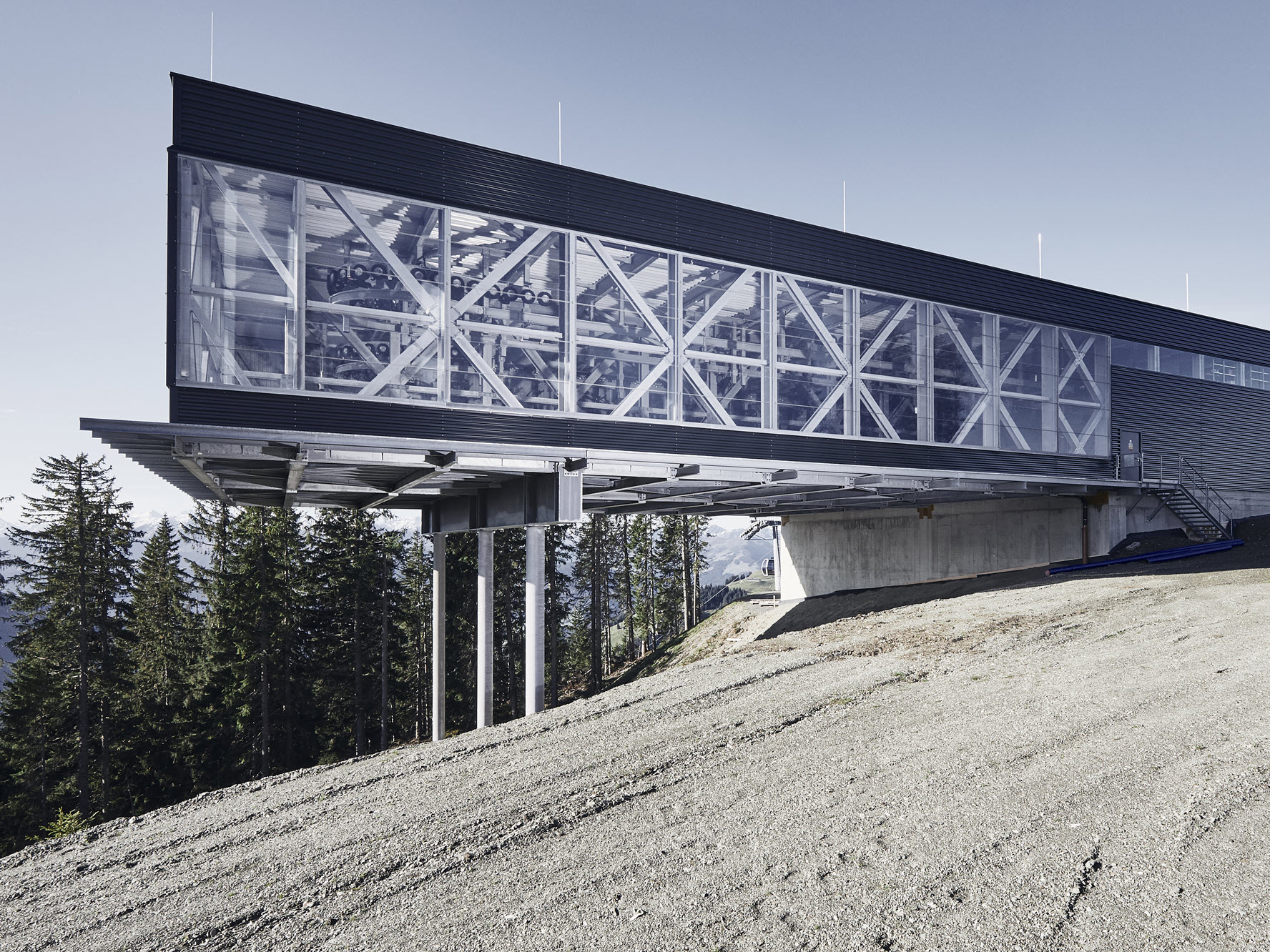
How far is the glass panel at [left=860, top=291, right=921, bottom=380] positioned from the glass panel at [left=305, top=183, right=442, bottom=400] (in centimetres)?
1022

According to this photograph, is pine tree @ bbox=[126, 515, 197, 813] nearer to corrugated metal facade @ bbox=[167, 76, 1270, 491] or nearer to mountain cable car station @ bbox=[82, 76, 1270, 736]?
mountain cable car station @ bbox=[82, 76, 1270, 736]

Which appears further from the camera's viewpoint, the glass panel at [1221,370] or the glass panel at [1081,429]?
the glass panel at [1221,370]

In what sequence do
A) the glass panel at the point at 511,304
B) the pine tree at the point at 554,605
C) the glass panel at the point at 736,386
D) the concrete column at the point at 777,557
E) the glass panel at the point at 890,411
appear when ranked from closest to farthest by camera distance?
1. the glass panel at the point at 511,304
2. the glass panel at the point at 736,386
3. the glass panel at the point at 890,411
4. the concrete column at the point at 777,557
5. the pine tree at the point at 554,605

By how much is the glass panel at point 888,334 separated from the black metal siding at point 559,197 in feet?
1.17

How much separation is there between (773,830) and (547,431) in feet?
29.9

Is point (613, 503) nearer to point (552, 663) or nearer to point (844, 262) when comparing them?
point (844, 262)

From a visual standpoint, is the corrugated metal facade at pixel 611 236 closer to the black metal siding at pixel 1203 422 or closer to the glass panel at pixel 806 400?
the black metal siding at pixel 1203 422

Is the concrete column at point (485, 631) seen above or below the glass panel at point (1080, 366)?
below

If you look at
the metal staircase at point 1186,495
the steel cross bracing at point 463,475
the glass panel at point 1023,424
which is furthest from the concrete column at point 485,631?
the metal staircase at point 1186,495

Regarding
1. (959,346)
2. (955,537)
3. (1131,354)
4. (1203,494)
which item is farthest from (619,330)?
(1203,494)

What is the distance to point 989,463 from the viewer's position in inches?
799

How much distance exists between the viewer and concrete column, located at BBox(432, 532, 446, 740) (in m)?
21.6

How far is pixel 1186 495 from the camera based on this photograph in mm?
24703

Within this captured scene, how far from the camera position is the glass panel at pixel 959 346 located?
1966cm
